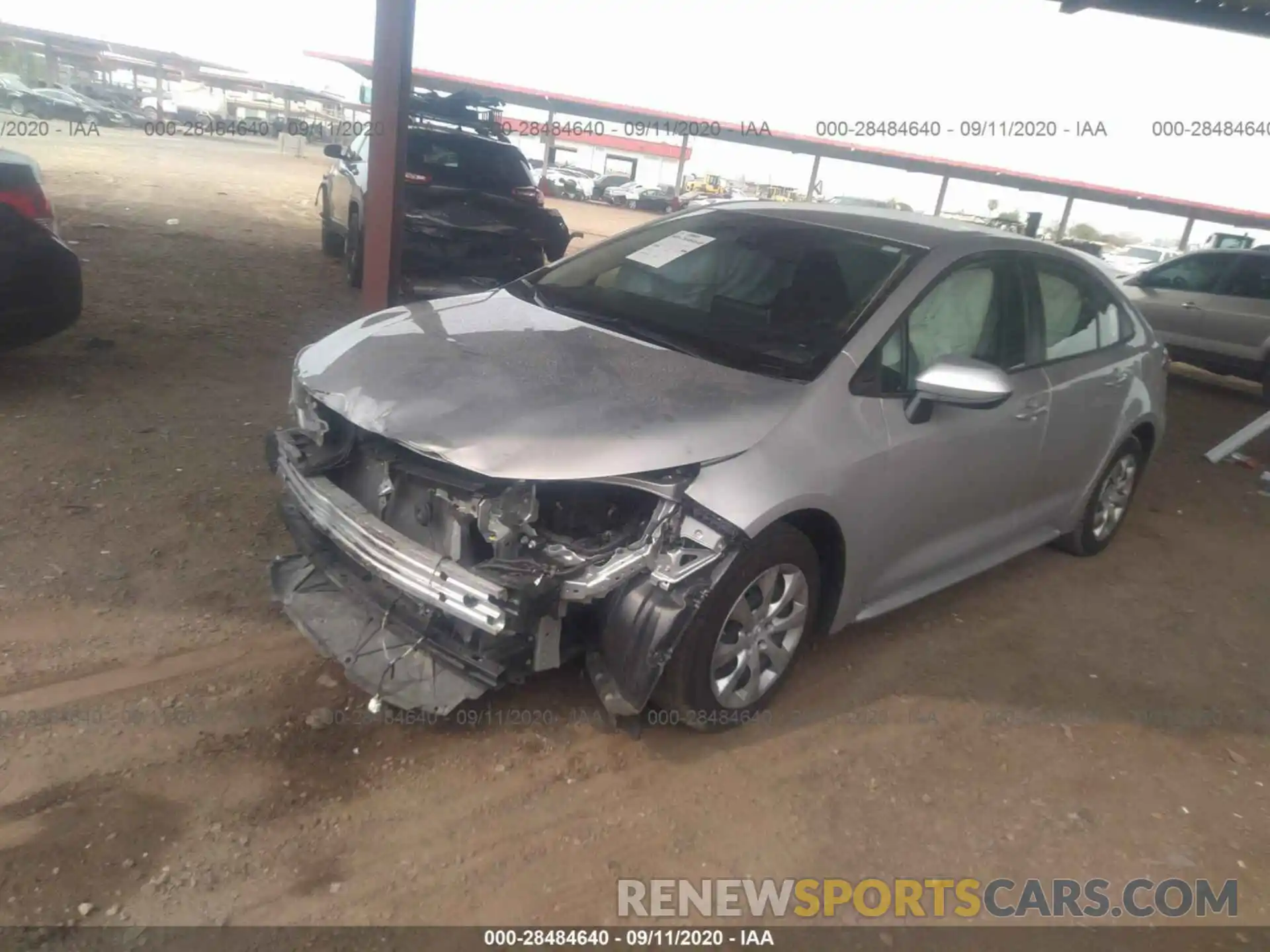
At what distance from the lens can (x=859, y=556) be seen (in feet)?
10.2

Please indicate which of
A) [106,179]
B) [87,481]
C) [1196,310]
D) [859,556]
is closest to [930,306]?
[859,556]

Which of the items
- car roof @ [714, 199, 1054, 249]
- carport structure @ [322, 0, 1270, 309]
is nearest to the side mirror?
car roof @ [714, 199, 1054, 249]

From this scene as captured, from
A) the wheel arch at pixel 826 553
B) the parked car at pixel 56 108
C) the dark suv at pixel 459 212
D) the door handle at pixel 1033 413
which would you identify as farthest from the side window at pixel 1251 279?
the parked car at pixel 56 108

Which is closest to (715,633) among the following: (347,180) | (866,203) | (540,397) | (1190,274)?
(540,397)

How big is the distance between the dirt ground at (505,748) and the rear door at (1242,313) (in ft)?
21.2

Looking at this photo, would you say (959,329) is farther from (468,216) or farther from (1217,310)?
(1217,310)

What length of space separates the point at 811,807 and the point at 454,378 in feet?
5.78

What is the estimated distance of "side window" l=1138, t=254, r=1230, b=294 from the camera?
1048cm

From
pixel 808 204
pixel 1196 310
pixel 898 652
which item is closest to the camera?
pixel 898 652

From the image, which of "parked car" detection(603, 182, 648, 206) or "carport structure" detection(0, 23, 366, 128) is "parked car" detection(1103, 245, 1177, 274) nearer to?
"parked car" detection(603, 182, 648, 206)

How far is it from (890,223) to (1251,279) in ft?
28.9

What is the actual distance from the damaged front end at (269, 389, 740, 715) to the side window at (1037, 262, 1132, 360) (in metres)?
2.23
